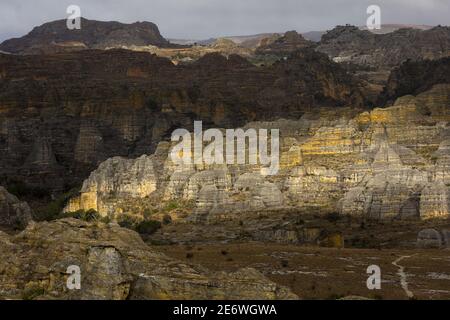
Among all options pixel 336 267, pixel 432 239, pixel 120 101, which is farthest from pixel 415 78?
pixel 336 267

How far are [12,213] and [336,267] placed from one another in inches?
793

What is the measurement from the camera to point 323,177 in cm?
5341

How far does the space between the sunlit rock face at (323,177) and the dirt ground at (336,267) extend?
1166 centimetres

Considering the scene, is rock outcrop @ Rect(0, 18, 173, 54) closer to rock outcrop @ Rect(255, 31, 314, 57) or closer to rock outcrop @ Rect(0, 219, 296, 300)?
rock outcrop @ Rect(255, 31, 314, 57)

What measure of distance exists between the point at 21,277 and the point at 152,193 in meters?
38.5

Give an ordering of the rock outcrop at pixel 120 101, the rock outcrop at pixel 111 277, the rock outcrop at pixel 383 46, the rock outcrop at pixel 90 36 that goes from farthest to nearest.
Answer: the rock outcrop at pixel 90 36
the rock outcrop at pixel 383 46
the rock outcrop at pixel 120 101
the rock outcrop at pixel 111 277

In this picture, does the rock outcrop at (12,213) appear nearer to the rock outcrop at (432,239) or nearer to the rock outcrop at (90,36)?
the rock outcrop at (432,239)

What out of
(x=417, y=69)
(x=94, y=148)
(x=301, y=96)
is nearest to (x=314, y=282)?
(x=94, y=148)

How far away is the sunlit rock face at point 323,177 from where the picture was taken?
50.1m

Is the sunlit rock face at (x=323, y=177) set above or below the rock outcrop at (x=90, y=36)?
below

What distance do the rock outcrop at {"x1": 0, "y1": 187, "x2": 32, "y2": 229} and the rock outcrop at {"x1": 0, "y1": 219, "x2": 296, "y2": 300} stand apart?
2344 cm

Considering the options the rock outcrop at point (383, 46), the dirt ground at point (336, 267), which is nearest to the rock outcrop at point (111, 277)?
the dirt ground at point (336, 267)

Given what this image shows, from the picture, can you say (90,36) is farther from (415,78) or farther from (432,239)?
(432,239)

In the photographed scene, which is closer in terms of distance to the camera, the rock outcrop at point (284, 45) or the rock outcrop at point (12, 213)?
the rock outcrop at point (12, 213)
